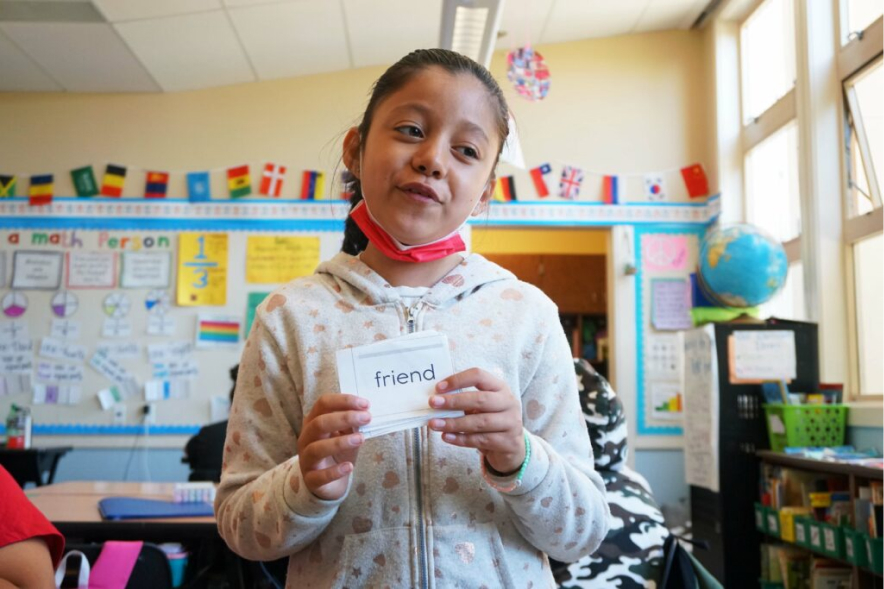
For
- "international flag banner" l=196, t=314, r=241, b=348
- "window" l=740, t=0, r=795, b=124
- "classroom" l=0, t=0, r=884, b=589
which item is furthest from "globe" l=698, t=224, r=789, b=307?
"international flag banner" l=196, t=314, r=241, b=348

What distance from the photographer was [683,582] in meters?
1.61

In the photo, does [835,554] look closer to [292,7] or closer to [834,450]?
[834,450]

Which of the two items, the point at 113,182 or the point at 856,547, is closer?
the point at 856,547

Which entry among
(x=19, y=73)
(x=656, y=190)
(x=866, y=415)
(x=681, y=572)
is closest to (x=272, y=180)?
(x=19, y=73)

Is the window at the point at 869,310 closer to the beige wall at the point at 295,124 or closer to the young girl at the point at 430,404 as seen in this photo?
Result: the beige wall at the point at 295,124

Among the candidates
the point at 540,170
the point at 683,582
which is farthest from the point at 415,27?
the point at 683,582

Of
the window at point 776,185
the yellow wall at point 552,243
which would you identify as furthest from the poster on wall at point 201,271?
the window at point 776,185

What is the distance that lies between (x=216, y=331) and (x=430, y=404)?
4.76 metres

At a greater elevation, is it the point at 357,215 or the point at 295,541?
the point at 357,215

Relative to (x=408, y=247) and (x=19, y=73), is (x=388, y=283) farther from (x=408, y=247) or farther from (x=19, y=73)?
(x=19, y=73)

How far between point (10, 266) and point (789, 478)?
15.5 feet

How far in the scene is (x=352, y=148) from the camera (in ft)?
3.52

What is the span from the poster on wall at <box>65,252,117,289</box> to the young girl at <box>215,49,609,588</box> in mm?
4740

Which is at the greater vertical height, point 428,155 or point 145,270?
point 145,270
